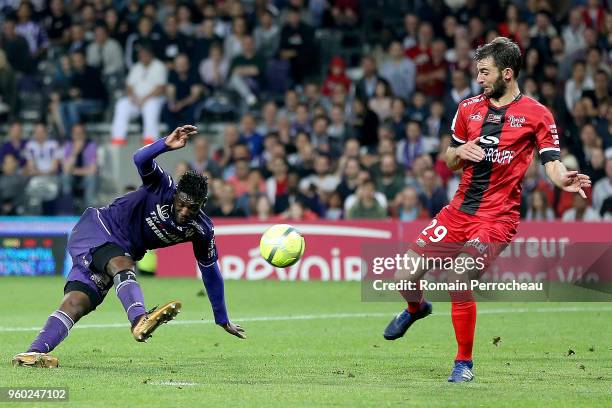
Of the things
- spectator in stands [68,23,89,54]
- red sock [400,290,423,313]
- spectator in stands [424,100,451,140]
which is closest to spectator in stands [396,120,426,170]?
spectator in stands [424,100,451,140]

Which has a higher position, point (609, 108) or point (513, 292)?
point (609, 108)

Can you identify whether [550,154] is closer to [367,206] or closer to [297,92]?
[367,206]

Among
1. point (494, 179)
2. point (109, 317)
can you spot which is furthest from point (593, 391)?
point (109, 317)

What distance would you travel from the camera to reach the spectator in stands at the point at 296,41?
24484mm

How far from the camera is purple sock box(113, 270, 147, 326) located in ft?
31.2

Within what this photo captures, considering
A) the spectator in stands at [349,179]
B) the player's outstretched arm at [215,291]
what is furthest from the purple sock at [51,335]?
the spectator in stands at [349,179]

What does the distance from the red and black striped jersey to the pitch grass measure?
129 centimetres

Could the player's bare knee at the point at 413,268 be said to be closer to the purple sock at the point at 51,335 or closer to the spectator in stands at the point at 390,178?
the purple sock at the point at 51,335

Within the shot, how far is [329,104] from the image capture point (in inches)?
946

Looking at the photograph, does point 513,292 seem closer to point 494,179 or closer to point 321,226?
point 321,226

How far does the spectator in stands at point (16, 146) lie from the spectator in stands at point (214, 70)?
3.61m

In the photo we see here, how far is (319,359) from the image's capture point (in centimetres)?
1075

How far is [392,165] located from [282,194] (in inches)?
75.3

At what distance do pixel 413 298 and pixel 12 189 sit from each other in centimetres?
1446
